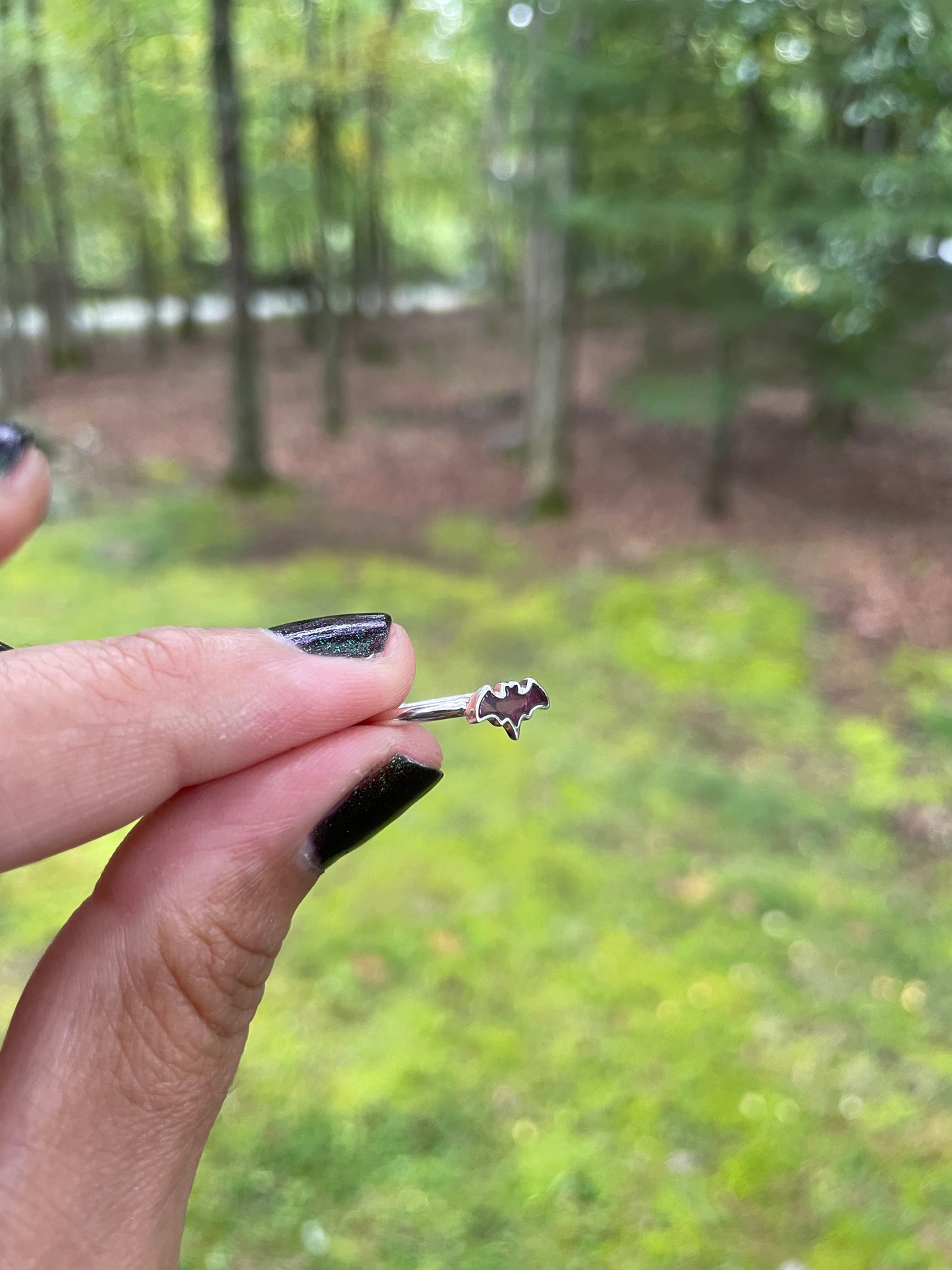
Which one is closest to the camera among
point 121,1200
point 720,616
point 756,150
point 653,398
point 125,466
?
point 121,1200

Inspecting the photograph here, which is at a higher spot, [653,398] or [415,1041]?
[653,398]

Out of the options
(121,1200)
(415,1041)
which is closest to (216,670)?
(121,1200)

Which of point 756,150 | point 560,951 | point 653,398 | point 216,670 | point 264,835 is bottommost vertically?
point 560,951

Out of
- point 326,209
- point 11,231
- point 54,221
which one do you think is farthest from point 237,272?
point 54,221

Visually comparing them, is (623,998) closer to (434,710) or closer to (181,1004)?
(434,710)

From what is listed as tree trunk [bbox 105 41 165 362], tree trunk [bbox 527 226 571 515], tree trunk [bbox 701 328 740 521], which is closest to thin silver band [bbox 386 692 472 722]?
tree trunk [bbox 701 328 740 521]

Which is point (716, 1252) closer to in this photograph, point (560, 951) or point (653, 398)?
point (560, 951)

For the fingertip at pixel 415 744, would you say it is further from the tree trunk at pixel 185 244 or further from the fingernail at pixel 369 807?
the tree trunk at pixel 185 244
